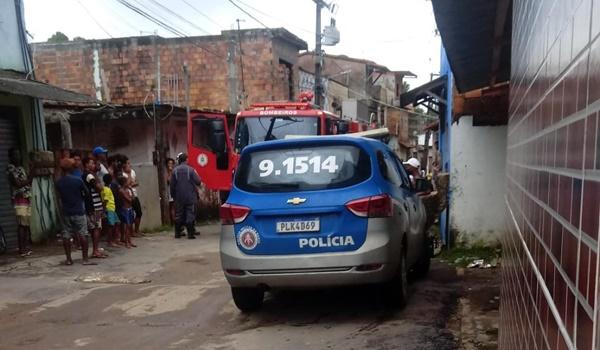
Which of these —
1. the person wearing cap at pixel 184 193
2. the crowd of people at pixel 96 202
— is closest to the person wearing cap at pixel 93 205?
the crowd of people at pixel 96 202

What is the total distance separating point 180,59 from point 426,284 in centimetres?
2035

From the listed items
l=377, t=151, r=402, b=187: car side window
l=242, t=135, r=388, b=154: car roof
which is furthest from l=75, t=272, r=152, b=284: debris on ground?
l=377, t=151, r=402, b=187: car side window

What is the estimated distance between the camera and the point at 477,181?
9445 millimetres

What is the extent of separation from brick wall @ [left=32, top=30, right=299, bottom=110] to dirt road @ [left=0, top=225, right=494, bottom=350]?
1720 centimetres

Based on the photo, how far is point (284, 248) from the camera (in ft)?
18.6

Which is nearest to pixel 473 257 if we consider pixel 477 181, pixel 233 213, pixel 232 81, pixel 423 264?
pixel 477 181

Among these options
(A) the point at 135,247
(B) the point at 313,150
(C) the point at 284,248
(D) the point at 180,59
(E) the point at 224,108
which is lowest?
(A) the point at 135,247

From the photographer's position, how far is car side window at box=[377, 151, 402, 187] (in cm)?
616

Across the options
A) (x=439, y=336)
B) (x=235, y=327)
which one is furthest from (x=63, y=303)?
(x=439, y=336)

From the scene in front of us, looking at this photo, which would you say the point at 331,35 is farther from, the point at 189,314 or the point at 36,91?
the point at 189,314

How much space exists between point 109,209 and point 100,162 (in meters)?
1.44

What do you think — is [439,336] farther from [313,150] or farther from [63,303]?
[63,303]

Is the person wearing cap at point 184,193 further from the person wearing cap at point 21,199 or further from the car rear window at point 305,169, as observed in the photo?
the car rear window at point 305,169

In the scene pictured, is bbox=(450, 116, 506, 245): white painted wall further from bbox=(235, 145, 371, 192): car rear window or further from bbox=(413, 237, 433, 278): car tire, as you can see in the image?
bbox=(235, 145, 371, 192): car rear window
